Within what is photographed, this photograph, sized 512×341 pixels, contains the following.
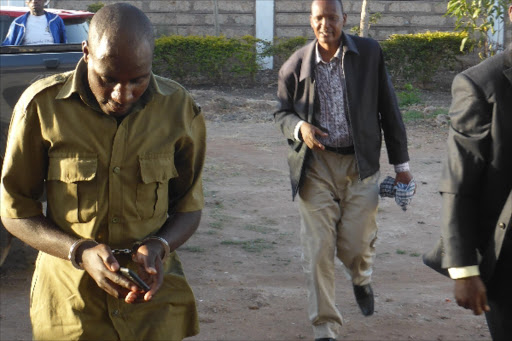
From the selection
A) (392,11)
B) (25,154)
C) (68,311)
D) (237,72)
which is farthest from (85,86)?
(392,11)

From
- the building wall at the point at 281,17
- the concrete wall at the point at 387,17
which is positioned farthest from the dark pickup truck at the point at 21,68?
the concrete wall at the point at 387,17

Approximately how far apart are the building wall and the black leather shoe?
41.7 feet

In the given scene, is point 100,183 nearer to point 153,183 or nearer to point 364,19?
point 153,183

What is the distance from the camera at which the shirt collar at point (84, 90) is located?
8.71 ft

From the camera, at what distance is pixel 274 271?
6.55m

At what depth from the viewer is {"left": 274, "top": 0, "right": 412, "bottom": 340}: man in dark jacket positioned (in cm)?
504

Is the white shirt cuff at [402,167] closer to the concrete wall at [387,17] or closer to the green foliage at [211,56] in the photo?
the green foliage at [211,56]

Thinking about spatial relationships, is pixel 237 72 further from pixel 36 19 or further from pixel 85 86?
pixel 85 86

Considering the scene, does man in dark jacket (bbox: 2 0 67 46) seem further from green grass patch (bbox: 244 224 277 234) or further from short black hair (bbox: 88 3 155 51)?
short black hair (bbox: 88 3 155 51)

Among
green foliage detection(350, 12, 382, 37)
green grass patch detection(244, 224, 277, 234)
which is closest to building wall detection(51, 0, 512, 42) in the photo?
green foliage detection(350, 12, 382, 37)

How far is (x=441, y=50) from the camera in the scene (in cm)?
1616

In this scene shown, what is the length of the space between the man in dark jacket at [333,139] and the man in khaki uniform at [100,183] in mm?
2307

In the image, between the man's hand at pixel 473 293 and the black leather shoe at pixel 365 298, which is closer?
the man's hand at pixel 473 293

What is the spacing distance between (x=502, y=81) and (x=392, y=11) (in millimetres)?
15141
